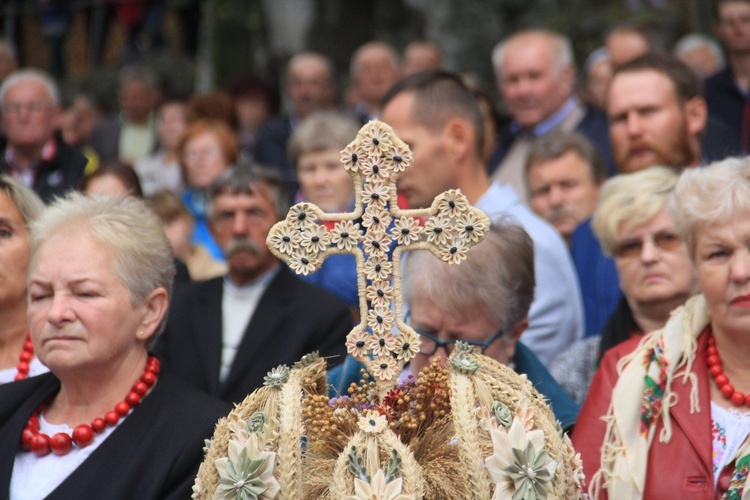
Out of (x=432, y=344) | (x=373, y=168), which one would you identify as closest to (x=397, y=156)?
(x=373, y=168)

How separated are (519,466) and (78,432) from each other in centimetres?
148

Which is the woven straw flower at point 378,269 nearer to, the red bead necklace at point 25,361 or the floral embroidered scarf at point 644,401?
the floral embroidered scarf at point 644,401

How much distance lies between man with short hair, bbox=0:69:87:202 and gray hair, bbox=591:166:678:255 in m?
4.23

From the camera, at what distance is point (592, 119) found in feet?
22.2

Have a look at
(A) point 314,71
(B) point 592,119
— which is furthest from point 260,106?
(B) point 592,119

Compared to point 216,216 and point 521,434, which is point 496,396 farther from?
point 216,216

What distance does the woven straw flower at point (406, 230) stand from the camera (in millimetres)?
2723

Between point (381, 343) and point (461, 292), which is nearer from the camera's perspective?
point (381, 343)

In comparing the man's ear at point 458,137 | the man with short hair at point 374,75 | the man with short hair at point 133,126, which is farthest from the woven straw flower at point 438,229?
the man with short hair at point 133,126

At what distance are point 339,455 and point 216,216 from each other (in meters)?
3.03

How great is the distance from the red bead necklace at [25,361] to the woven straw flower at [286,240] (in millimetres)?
1589

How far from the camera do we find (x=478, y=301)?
328cm

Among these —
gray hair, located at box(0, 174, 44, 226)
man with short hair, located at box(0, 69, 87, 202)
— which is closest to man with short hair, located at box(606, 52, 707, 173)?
gray hair, located at box(0, 174, 44, 226)

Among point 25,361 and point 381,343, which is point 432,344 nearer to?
point 381,343
